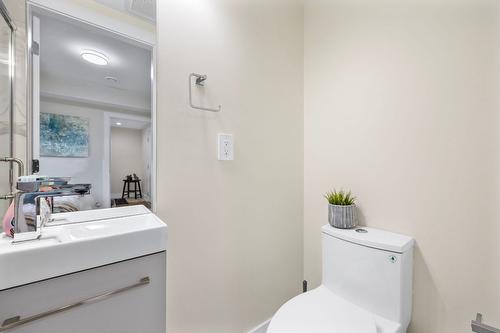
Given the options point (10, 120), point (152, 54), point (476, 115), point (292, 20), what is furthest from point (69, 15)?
point (476, 115)

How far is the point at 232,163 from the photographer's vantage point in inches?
50.4

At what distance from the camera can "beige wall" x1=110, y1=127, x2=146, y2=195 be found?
990 millimetres

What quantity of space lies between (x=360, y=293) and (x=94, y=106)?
1525 mm

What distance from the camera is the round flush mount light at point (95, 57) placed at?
3.05ft

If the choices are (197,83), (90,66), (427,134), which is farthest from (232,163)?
(427,134)

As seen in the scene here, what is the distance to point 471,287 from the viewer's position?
0.98 metres

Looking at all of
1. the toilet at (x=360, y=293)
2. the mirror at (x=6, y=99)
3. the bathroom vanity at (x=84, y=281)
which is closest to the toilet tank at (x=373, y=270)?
the toilet at (x=360, y=293)

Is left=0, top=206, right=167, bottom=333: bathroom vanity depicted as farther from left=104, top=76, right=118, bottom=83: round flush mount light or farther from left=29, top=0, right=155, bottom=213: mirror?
left=104, top=76, right=118, bottom=83: round flush mount light

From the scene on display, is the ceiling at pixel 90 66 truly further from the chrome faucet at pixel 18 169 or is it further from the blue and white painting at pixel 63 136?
the chrome faucet at pixel 18 169

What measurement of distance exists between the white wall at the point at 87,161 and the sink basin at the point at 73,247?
14cm

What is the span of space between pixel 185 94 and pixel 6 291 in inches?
36.3

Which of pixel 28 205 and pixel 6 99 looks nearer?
pixel 28 205

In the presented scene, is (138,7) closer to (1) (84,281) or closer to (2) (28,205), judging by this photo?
(2) (28,205)

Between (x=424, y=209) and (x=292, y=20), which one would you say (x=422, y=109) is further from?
(x=292, y=20)
